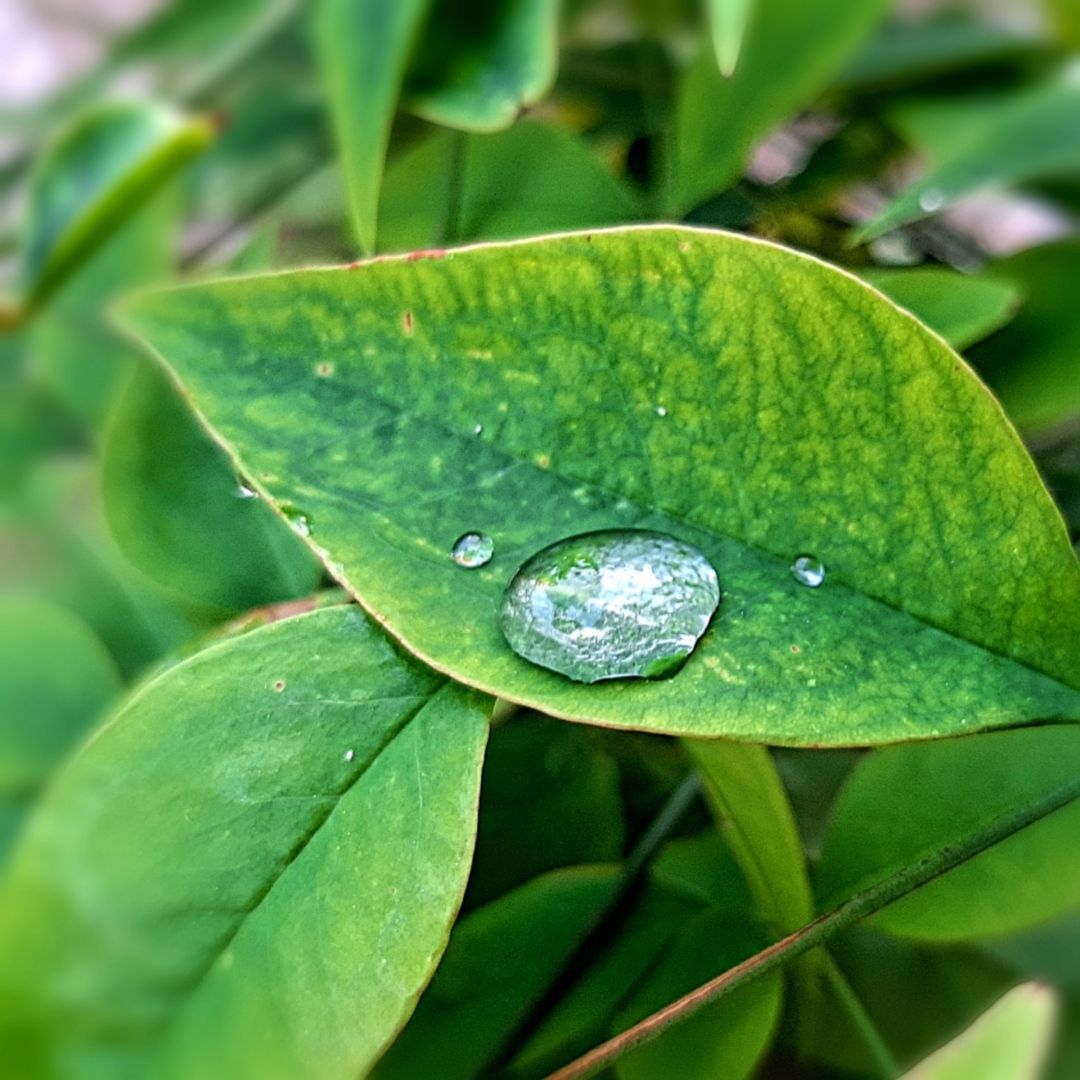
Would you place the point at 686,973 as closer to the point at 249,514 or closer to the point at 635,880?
the point at 635,880

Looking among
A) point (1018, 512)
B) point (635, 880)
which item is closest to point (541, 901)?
point (635, 880)

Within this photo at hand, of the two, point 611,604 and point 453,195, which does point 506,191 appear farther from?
point 611,604

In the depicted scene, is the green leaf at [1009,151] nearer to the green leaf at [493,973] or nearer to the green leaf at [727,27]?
the green leaf at [727,27]

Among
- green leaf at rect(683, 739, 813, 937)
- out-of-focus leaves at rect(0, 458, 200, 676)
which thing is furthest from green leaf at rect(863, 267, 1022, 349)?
out-of-focus leaves at rect(0, 458, 200, 676)

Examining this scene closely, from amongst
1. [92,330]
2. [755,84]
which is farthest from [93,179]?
[755,84]

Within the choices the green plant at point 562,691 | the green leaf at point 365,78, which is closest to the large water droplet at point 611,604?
the green plant at point 562,691

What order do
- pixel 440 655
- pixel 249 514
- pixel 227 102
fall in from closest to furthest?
pixel 440 655 → pixel 249 514 → pixel 227 102
